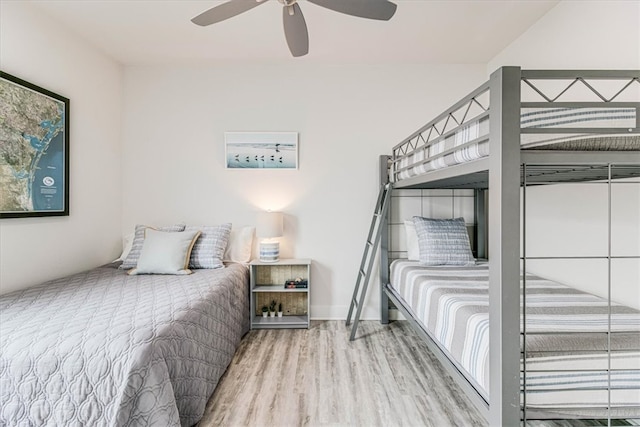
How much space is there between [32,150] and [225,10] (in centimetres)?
195

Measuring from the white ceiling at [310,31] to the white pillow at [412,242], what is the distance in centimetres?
176

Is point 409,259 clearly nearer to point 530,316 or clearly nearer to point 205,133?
point 530,316

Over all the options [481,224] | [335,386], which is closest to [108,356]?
[335,386]

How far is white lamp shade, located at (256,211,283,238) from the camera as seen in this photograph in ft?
10.7

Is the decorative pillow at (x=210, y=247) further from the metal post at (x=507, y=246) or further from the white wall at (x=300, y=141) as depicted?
the metal post at (x=507, y=246)

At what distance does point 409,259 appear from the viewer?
3279 millimetres

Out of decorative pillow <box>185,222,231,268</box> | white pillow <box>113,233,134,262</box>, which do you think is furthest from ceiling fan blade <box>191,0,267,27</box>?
white pillow <box>113,233,134,262</box>

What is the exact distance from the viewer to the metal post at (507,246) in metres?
1.19

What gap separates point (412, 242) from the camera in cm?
329

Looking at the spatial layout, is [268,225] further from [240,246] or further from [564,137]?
[564,137]

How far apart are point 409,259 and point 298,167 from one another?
1.53 meters

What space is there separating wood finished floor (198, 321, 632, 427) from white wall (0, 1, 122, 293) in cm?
177

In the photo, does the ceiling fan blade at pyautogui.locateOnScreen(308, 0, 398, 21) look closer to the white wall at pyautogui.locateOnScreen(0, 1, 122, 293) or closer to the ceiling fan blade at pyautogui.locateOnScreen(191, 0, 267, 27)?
the ceiling fan blade at pyautogui.locateOnScreen(191, 0, 267, 27)

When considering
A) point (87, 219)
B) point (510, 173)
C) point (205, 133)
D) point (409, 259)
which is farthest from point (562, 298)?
point (87, 219)
